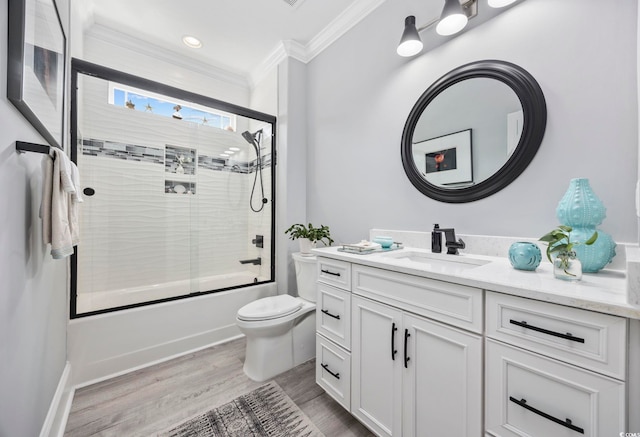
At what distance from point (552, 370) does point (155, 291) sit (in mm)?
2548

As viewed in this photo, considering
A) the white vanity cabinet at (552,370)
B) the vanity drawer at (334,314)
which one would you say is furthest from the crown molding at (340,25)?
the white vanity cabinet at (552,370)

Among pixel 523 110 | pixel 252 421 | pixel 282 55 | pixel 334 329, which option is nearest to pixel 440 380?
pixel 334 329

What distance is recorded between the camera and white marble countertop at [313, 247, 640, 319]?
24.5 inches

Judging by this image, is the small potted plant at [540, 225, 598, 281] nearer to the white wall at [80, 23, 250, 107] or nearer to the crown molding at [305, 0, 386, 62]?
the crown molding at [305, 0, 386, 62]

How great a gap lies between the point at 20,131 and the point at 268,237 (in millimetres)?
1919

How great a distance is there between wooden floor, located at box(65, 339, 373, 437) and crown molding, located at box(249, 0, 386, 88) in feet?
8.94

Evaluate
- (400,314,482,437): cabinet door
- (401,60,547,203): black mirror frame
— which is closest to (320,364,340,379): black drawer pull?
(400,314,482,437): cabinet door

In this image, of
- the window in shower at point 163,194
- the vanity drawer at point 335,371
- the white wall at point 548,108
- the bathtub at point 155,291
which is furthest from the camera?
the window in shower at point 163,194

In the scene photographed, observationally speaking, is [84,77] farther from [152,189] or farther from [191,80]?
[191,80]

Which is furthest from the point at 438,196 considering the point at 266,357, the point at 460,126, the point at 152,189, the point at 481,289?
the point at 152,189

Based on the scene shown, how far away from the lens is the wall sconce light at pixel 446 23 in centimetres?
127

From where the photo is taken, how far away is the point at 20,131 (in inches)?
33.7

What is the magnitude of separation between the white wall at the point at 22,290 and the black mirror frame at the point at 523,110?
1.78 m

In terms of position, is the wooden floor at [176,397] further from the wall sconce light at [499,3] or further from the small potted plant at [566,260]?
the wall sconce light at [499,3]
